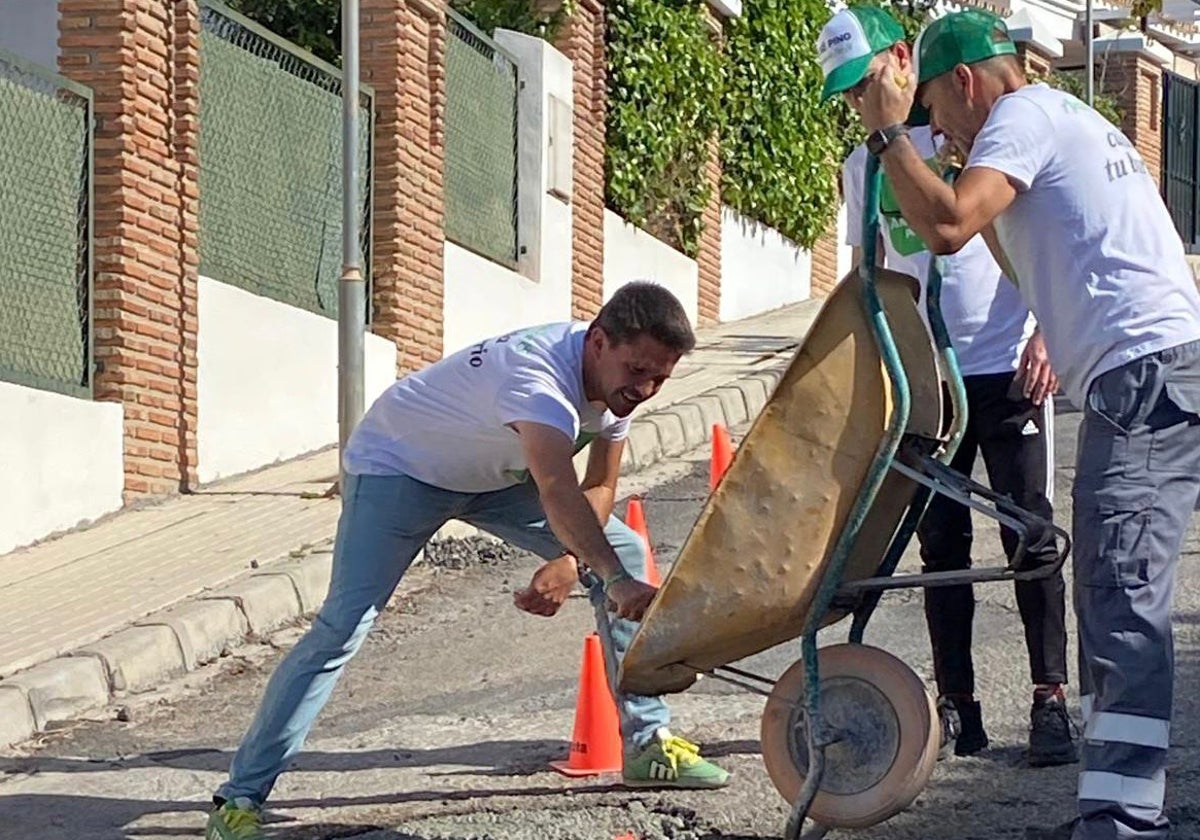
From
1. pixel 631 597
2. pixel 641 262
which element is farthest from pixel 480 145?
pixel 631 597

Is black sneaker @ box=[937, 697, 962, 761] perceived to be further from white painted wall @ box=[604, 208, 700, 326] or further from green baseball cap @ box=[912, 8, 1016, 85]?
white painted wall @ box=[604, 208, 700, 326]

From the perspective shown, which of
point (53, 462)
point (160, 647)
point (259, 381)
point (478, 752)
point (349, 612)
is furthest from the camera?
point (259, 381)

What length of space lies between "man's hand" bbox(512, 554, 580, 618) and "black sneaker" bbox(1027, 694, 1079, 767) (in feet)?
4.30

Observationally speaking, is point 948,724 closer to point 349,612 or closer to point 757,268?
point 349,612

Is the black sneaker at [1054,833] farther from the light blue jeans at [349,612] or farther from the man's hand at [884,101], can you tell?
the man's hand at [884,101]

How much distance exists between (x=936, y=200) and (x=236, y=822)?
2331mm

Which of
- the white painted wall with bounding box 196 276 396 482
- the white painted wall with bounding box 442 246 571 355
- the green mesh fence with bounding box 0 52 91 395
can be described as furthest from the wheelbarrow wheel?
the white painted wall with bounding box 442 246 571 355

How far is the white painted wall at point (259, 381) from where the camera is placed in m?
11.3

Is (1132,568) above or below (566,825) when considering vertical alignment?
above

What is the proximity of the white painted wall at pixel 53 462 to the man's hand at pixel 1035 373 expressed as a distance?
535cm

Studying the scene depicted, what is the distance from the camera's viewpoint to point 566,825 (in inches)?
210

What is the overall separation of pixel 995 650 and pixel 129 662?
302cm

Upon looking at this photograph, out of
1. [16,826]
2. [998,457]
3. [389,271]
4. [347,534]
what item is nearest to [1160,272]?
[998,457]

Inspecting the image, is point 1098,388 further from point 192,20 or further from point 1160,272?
point 192,20
